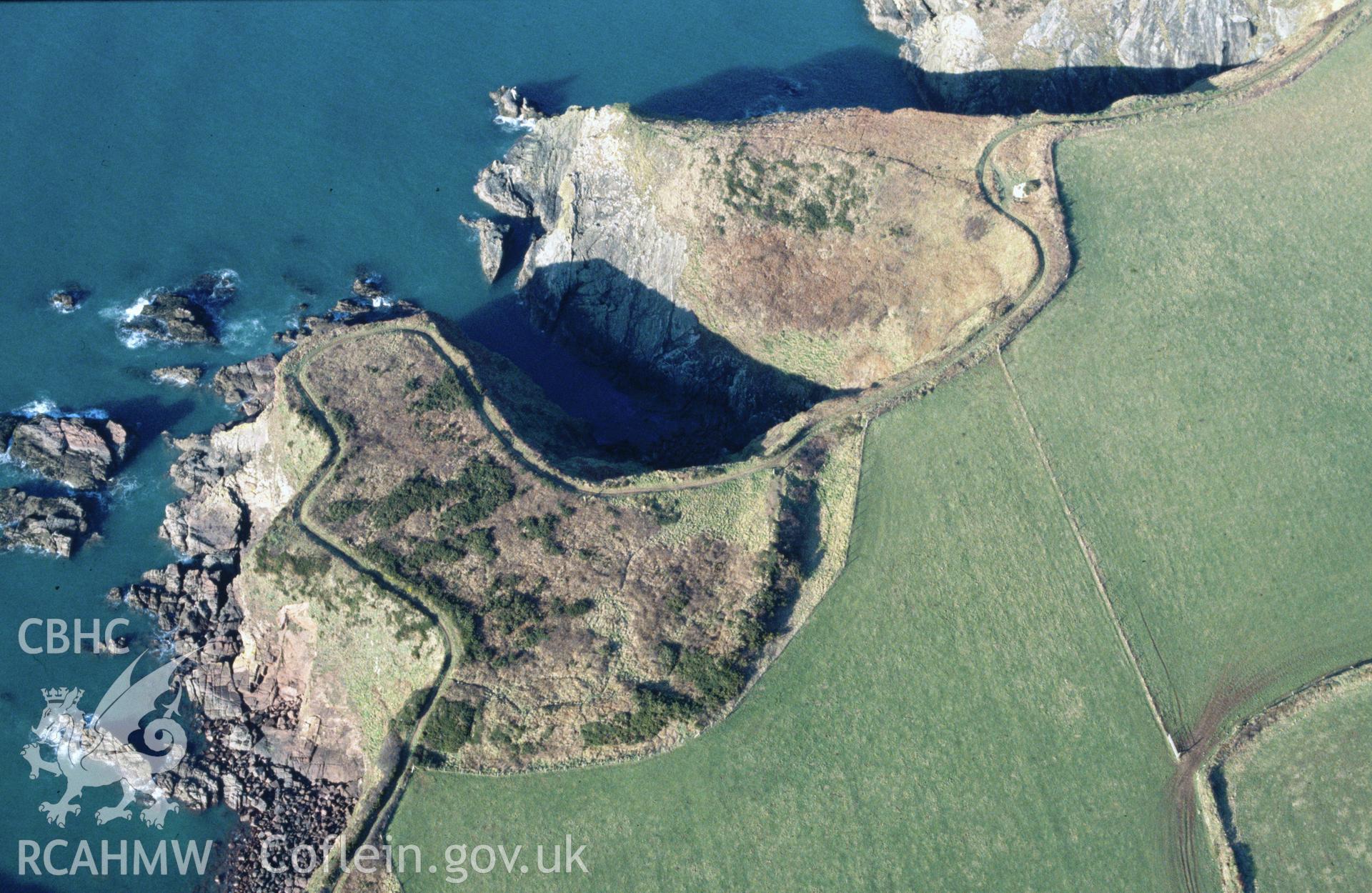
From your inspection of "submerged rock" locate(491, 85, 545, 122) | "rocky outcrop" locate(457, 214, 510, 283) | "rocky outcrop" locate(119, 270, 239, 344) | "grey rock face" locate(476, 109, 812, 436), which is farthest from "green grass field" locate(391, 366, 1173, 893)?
"submerged rock" locate(491, 85, 545, 122)

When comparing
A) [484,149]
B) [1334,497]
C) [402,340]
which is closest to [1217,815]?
[1334,497]

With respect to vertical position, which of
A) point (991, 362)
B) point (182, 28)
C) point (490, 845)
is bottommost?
point (490, 845)

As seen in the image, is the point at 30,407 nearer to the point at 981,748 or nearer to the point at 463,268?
the point at 463,268

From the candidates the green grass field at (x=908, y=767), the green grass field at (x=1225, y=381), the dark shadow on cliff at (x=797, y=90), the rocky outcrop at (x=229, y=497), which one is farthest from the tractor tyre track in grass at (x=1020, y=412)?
the dark shadow on cliff at (x=797, y=90)

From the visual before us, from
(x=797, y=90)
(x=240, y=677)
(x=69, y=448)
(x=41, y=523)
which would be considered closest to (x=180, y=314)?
(x=69, y=448)

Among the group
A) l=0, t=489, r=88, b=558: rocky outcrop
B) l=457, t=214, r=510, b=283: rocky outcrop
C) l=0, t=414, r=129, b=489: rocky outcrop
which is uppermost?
l=457, t=214, r=510, b=283: rocky outcrop

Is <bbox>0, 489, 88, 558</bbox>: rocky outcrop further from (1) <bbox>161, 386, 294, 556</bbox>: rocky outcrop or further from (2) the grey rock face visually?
(2) the grey rock face
